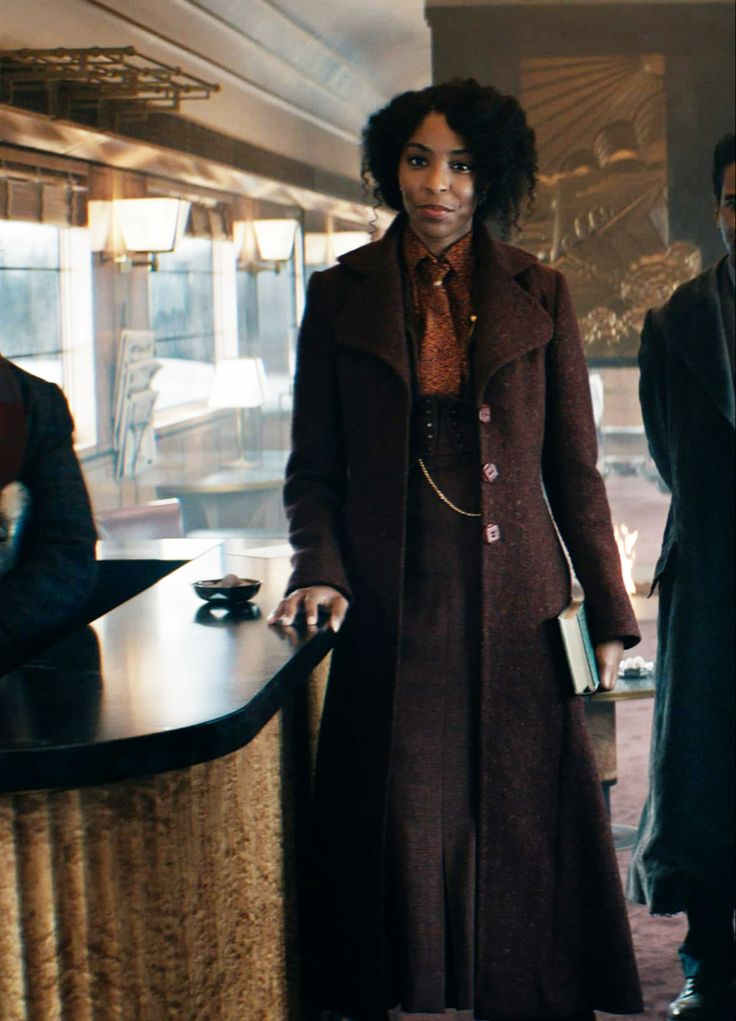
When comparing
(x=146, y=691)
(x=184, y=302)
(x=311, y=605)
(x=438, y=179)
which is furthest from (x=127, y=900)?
(x=184, y=302)

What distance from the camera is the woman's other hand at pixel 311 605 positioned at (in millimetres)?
2336

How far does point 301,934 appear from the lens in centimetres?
251

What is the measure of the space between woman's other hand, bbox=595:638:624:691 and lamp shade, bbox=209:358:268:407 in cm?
483

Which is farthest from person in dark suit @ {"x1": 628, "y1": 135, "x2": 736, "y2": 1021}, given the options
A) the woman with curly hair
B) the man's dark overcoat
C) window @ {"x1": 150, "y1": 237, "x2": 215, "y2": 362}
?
window @ {"x1": 150, "y1": 237, "x2": 215, "y2": 362}

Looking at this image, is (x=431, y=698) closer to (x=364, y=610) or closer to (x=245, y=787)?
(x=364, y=610)

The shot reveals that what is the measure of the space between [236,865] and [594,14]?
5.77 m

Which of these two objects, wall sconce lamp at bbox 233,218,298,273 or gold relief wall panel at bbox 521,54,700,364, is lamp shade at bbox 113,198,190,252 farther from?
gold relief wall panel at bbox 521,54,700,364

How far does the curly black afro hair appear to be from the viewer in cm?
238

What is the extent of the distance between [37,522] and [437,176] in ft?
2.78

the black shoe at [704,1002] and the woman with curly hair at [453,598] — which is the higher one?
the woman with curly hair at [453,598]

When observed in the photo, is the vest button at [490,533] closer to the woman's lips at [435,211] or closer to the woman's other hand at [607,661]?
the woman's other hand at [607,661]

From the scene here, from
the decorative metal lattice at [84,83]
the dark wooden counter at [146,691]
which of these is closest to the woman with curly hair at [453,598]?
the dark wooden counter at [146,691]

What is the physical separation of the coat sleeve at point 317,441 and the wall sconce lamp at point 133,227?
3333 millimetres

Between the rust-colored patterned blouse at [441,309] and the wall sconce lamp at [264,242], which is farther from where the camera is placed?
the wall sconce lamp at [264,242]
